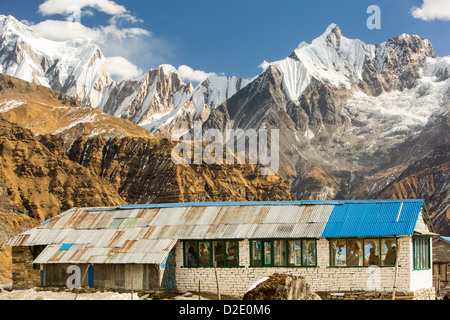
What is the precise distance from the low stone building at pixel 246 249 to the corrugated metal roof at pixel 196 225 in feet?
0.15

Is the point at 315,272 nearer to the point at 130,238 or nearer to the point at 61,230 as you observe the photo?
the point at 130,238

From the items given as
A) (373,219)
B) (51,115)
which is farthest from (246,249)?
(51,115)

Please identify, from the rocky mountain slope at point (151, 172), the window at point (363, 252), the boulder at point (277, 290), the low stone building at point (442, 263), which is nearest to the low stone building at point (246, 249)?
the window at point (363, 252)

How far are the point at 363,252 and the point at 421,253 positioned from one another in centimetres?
294

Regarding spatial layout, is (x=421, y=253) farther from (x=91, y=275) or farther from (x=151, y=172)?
(x=151, y=172)

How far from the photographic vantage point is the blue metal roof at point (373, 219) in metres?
26.7

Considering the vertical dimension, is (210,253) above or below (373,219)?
below

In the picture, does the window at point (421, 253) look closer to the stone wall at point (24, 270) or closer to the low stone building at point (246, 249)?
the low stone building at point (246, 249)

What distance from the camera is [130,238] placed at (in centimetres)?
3033

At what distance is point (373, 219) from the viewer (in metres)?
27.6

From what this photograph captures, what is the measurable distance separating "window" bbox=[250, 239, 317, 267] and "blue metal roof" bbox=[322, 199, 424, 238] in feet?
3.59
